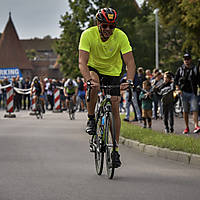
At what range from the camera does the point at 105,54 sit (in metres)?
7.81

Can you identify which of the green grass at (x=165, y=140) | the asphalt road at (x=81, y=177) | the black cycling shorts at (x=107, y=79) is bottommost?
the asphalt road at (x=81, y=177)

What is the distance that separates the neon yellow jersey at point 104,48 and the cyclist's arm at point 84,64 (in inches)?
2.7

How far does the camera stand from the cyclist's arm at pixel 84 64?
294 inches

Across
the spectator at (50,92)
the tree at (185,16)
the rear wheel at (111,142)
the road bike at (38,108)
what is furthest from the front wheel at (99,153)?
the spectator at (50,92)

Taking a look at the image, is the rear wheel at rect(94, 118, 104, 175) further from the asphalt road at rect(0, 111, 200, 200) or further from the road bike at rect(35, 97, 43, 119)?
the road bike at rect(35, 97, 43, 119)

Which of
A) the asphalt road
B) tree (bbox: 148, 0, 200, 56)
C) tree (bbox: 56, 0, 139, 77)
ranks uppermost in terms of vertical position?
tree (bbox: 56, 0, 139, 77)

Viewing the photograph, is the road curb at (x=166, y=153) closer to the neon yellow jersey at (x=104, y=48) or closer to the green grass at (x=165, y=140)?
the green grass at (x=165, y=140)

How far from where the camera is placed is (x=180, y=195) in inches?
254

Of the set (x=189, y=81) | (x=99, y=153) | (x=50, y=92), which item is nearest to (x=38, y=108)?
(x=50, y=92)

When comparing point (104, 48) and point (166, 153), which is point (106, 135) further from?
point (166, 153)

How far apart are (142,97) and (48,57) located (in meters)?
183

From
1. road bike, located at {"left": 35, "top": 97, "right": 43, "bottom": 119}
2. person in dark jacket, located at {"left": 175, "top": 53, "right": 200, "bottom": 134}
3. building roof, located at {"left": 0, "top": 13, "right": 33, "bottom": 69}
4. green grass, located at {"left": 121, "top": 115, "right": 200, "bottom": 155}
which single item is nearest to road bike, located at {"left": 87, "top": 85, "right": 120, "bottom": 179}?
green grass, located at {"left": 121, "top": 115, "right": 200, "bottom": 155}

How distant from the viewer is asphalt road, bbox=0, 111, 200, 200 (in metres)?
6.47

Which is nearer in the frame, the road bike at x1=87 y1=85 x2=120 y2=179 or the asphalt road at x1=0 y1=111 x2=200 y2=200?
the asphalt road at x1=0 y1=111 x2=200 y2=200
